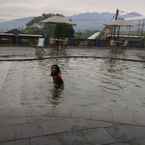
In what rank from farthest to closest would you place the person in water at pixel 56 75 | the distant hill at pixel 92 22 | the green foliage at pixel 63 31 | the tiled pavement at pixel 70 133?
the distant hill at pixel 92 22, the green foliage at pixel 63 31, the person in water at pixel 56 75, the tiled pavement at pixel 70 133

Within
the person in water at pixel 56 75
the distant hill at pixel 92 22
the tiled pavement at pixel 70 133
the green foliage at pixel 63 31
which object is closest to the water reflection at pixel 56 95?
the person in water at pixel 56 75

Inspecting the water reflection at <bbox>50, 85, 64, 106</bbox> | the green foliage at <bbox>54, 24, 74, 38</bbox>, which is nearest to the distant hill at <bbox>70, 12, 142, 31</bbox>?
the green foliage at <bbox>54, 24, 74, 38</bbox>

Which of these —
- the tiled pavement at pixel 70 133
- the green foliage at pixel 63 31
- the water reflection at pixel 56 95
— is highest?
the green foliage at pixel 63 31

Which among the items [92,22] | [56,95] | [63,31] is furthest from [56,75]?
[92,22]

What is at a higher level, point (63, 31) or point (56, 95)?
point (63, 31)

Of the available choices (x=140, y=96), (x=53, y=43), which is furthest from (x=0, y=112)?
(x=53, y=43)

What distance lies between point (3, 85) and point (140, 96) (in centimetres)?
377

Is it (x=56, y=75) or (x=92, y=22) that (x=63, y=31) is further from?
(x=92, y=22)

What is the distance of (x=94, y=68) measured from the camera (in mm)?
10250

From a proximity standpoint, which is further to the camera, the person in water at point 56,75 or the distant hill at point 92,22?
the distant hill at point 92,22

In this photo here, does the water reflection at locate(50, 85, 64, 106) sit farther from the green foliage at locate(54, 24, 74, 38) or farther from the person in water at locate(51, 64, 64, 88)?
the green foliage at locate(54, 24, 74, 38)

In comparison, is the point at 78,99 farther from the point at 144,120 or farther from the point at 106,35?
the point at 106,35

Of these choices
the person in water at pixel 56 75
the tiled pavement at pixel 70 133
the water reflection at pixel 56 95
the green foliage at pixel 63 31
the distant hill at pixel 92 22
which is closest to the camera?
the tiled pavement at pixel 70 133

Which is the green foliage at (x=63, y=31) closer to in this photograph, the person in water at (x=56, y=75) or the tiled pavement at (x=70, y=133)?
the person in water at (x=56, y=75)
